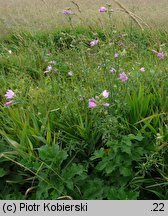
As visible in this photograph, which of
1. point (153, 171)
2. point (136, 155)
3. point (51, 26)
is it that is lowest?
point (51, 26)

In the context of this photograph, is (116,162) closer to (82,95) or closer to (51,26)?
(82,95)

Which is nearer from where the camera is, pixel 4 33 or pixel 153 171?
pixel 153 171

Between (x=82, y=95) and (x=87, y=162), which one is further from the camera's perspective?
(x=82, y=95)

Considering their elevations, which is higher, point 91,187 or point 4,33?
point 91,187

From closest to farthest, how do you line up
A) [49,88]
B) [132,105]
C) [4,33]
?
[132,105], [49,88], [4,33]

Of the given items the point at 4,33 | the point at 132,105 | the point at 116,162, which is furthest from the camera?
the point at 4,33

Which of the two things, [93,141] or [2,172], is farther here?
[93,141]

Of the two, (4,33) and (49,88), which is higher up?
(49,88)

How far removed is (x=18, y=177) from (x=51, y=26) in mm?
4643

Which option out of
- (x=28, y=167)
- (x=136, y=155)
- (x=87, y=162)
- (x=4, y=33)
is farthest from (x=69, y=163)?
(x=4, y=33)

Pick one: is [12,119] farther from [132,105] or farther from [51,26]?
[51,26]

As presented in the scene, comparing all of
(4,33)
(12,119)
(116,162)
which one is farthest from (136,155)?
(4,33)

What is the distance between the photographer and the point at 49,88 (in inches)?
102

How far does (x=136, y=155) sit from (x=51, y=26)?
4.76 m
